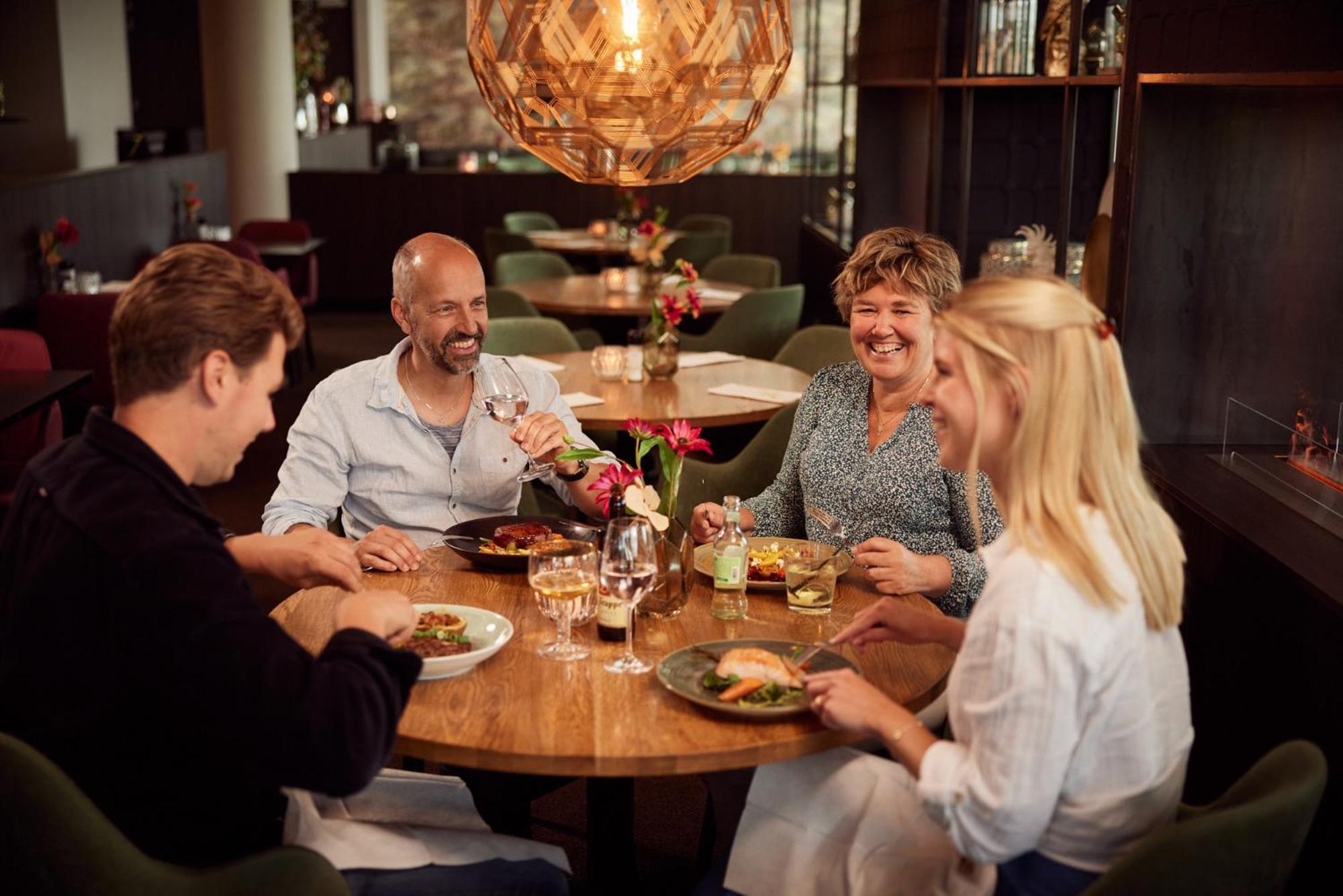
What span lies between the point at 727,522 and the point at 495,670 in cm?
52

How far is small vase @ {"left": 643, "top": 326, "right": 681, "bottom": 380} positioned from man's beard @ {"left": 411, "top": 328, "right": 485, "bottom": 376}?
5.44ft

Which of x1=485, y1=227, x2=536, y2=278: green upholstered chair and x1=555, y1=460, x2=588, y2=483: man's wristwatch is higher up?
x1=485, y1=227, x2=536, y2=278: green upholstered chair

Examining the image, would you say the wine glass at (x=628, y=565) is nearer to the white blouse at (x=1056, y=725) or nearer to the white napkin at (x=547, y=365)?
the white blouse at (x=1056, y=725)

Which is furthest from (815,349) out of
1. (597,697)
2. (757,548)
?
(597,697)

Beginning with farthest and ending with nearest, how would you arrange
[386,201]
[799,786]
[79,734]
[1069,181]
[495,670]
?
[386,201] < [1069,181] < [495,670] < [799,786] < [79,734]

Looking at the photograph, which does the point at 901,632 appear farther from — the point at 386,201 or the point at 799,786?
the point at 386,201

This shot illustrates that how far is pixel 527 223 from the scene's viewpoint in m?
9.88

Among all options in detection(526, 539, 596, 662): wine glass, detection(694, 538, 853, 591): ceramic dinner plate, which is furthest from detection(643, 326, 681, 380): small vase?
detection(526, 539, 596, 662): wine glass

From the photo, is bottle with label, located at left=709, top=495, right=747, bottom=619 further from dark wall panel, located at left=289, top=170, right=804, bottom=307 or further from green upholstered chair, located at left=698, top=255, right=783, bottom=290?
dark wall panel, located at left=289, top=170, right=804, bottom=307

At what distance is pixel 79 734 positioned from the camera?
64.7 inches

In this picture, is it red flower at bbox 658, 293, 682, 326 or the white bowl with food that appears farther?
red flower at bbox 658, 293, 682, 326

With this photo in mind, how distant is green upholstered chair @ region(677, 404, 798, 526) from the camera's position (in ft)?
12.2

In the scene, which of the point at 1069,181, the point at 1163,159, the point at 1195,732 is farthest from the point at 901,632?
the point at 1069,181

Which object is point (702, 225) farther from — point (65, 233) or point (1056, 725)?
point (1056, 725)
